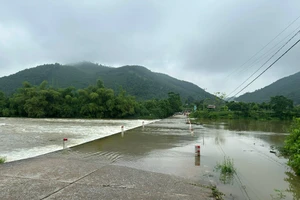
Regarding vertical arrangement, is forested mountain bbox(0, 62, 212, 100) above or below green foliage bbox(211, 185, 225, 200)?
above

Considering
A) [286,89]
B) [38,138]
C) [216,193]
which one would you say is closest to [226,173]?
[216,193]

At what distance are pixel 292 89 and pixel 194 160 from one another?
6997cm

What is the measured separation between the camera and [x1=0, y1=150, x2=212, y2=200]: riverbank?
445 centimetres

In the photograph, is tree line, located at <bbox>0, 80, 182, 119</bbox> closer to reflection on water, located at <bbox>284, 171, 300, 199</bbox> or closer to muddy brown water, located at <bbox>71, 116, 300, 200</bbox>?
muddy brown water, located at <bbox>71, 116, 300, 200</bbox>

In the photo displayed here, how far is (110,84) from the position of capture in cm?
7719

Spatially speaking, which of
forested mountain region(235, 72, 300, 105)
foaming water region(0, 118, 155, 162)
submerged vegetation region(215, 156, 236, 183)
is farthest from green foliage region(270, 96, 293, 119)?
submerged vegetation region(215, 156, 236, 183)

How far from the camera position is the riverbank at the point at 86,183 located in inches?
175

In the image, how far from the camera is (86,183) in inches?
202

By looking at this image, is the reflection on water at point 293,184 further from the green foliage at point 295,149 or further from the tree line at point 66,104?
the tree line at point 66,104

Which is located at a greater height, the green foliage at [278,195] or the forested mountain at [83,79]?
the forested mountain at [83,79]

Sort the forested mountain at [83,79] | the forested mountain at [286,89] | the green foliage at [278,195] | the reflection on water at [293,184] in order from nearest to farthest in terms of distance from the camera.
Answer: the green foliage at [278,195], the reflection on water at [293,184], the forested mountain at [286,89], the forested mountain at [83,79]

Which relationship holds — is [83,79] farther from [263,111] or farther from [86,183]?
[86,183]

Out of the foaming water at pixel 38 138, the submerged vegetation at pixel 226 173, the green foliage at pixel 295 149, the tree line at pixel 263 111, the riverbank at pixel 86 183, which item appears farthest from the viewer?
the tree line at pixel 263 111

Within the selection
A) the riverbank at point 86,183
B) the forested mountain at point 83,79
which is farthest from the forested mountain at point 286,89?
the riverbank at point 86,183
